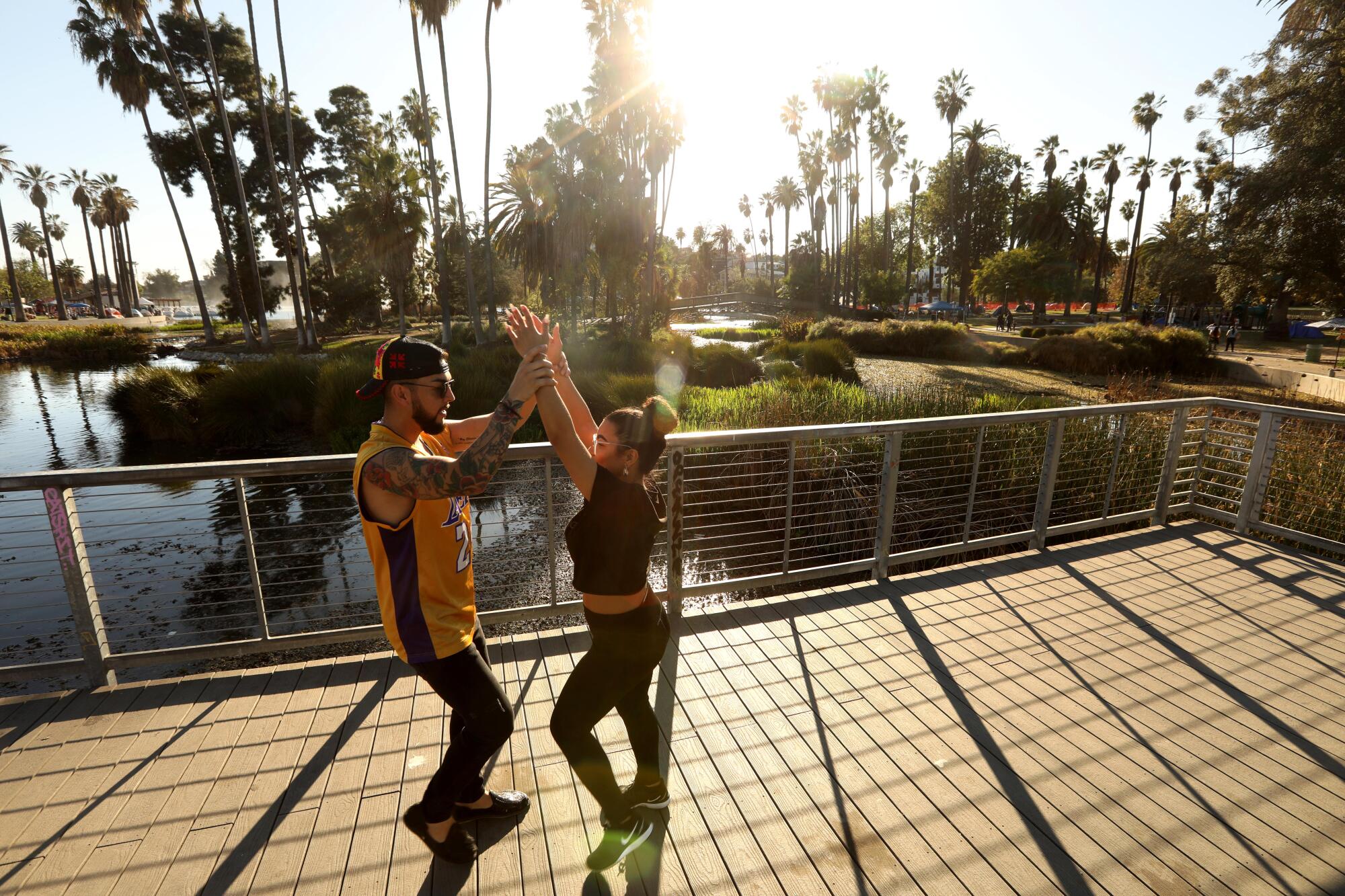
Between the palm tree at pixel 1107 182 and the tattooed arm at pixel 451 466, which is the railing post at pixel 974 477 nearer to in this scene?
the tattooed arm at pixel 451 466

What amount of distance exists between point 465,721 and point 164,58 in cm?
4264

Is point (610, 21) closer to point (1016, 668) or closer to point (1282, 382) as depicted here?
point (1282, 382)

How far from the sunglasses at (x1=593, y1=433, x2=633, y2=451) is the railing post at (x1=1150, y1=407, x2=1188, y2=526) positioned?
20.1 ft

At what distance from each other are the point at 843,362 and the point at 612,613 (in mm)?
16913

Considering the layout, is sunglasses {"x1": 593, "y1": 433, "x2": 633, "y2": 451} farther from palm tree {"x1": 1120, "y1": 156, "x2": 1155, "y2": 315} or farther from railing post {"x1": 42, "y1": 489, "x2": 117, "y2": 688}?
palm tree {"x1": 1120, "y1": 156, "x2": 1155, "y2": 315}

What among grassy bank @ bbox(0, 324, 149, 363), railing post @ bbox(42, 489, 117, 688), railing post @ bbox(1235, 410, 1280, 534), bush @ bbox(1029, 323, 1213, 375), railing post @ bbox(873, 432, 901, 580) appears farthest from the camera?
grassy bank @ bbox(0, 324, 149, 363)

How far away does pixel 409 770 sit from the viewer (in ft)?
9.07

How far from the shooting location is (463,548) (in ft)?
7.06

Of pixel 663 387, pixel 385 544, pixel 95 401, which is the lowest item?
pixel 95 401

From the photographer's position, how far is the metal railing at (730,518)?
3.54 m

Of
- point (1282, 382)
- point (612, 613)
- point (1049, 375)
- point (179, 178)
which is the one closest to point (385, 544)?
point (612, 613)

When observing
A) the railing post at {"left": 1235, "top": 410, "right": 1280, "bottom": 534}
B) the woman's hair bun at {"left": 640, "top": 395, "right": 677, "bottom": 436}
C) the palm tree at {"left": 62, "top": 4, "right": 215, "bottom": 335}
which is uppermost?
the palm tree at {"left": 62, "top": 4, "right": 215, "bottom": 335}

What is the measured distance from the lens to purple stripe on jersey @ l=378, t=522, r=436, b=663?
2.00 metres

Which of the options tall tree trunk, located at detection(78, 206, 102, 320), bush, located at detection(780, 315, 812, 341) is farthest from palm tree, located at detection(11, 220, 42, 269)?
bush, located at detection(780, 315, 812, 341)
